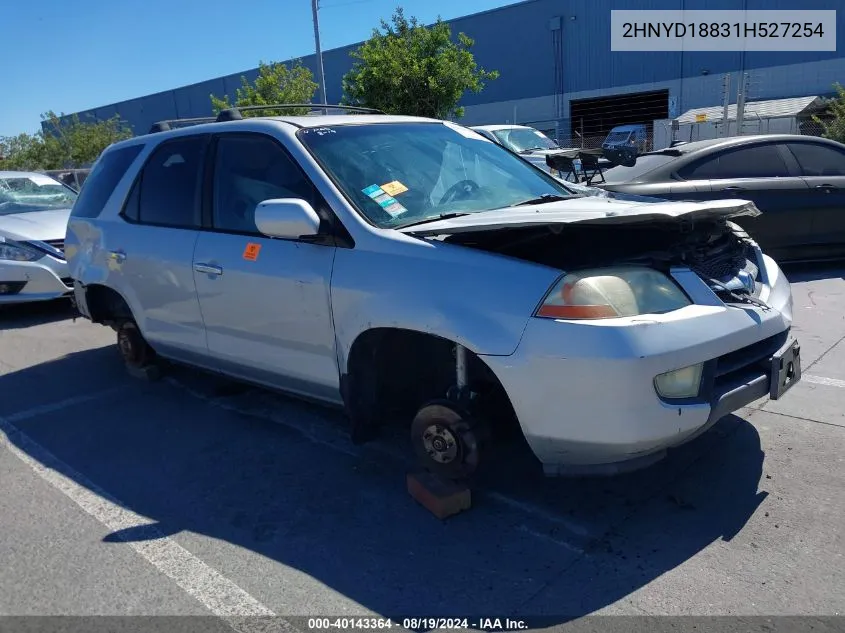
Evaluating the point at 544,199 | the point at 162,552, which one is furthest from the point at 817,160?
the point at 162,552

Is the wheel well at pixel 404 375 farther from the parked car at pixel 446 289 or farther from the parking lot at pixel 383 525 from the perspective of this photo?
the parking lot at pixel 383 525

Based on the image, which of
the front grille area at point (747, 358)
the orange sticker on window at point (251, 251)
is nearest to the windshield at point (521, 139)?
the orange sticker on window at point (251, 251)

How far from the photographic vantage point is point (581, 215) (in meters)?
2.94

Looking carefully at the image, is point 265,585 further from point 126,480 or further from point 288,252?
point 288,252

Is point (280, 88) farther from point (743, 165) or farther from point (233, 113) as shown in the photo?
point (233, 113)

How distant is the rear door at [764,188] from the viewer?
281 inches

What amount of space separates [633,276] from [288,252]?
175 centimetres

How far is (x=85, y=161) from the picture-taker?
98.4 ft

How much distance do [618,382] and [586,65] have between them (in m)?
36.6

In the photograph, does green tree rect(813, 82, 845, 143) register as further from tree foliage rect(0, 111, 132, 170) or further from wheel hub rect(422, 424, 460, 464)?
tree foliage rect(0, 111, 132, 170)

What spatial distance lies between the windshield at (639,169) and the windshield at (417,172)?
3.09 meters

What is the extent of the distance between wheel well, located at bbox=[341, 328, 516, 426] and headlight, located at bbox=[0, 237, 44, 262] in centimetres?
562

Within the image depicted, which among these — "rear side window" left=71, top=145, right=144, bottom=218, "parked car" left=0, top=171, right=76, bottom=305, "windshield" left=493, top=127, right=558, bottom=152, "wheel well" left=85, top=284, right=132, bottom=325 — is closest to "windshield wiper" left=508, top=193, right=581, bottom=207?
"rear side window" left=71, top=145, right=144, bottom=218

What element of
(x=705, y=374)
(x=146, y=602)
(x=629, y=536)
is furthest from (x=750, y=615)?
(x=146, y=602)
